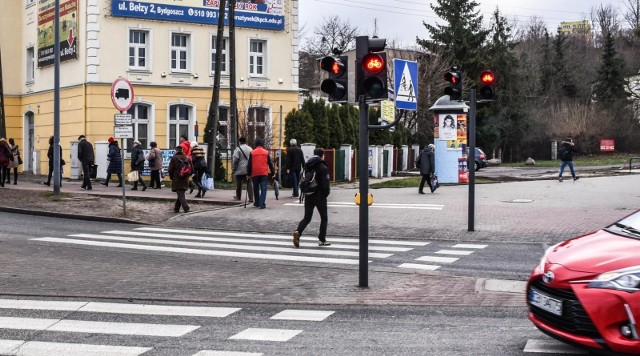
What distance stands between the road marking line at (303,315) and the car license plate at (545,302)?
2.51 meters

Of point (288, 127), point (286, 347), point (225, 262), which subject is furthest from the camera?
point (288, 127)

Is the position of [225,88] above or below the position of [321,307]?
above

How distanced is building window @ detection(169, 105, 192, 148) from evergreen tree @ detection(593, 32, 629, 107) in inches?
1805

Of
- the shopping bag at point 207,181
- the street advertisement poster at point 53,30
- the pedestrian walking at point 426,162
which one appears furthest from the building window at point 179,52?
the pedestrian walking at point 426,162

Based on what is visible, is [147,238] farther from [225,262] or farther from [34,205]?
[34,205]

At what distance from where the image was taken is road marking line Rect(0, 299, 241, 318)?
340 inches

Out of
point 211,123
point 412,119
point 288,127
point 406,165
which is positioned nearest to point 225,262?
point 211,123

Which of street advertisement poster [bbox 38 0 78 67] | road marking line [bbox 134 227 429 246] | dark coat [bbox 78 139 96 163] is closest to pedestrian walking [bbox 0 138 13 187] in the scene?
dark coat [bbox 78 139 96 163]

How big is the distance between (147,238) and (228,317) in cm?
816

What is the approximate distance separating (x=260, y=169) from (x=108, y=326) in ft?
41.1

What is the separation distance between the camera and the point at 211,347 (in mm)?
7012

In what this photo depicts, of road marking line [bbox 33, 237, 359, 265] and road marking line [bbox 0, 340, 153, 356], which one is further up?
road marking line [bbox 0, 340, 153, 356]

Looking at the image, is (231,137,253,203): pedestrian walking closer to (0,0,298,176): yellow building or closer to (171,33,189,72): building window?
(0,0,298,176): yellow building

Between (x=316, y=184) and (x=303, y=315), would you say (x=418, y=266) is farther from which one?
(x=303, y=315)
